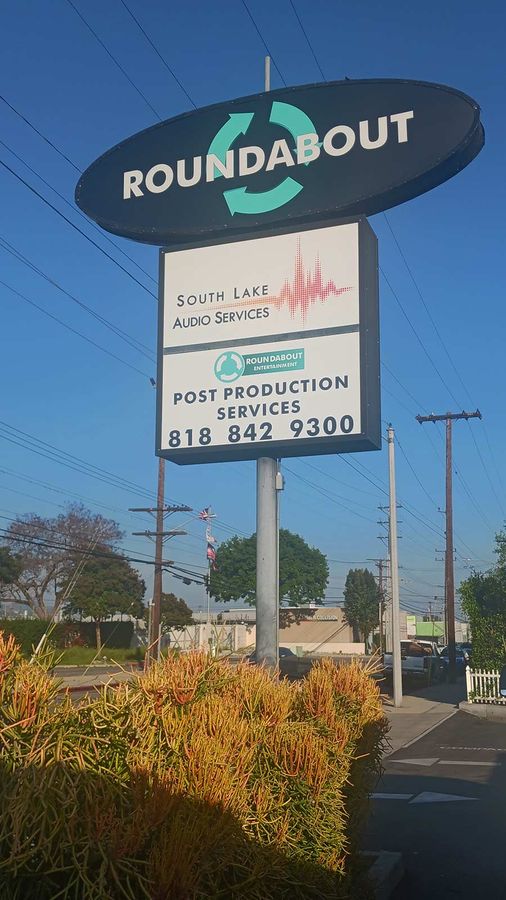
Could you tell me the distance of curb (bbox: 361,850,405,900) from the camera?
649 cm

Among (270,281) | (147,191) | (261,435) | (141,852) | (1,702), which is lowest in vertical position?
(141,852)

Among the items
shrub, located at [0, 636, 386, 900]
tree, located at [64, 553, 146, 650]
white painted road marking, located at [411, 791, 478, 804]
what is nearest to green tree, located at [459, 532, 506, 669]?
white painted road marking, located at [411, 791, 478, 804]

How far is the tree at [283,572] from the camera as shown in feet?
310

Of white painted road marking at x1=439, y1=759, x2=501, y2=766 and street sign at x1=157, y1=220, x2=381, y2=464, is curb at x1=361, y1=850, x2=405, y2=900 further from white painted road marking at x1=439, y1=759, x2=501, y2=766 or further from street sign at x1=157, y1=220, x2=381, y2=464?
white painted road marking at x1=439, y1=759, x2=501, y2=766

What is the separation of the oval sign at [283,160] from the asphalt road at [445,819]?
22.3 ft

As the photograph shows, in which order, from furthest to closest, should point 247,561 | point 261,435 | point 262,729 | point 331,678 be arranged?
1. point 247,561
2. point 261,435
3. point 331,678
4. point 262,729

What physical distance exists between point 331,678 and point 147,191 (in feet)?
23.1

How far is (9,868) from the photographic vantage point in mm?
2697

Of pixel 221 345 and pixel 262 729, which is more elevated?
pixel 221 345

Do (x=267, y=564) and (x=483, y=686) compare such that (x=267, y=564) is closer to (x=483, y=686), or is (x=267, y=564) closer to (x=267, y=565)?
(x=267, y=565)

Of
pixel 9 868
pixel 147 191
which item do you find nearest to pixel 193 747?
pixel 9 868

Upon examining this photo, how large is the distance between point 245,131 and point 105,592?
54656 mm

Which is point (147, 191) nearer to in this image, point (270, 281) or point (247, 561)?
point (270, 281)

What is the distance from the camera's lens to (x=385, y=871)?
7.00 metres
